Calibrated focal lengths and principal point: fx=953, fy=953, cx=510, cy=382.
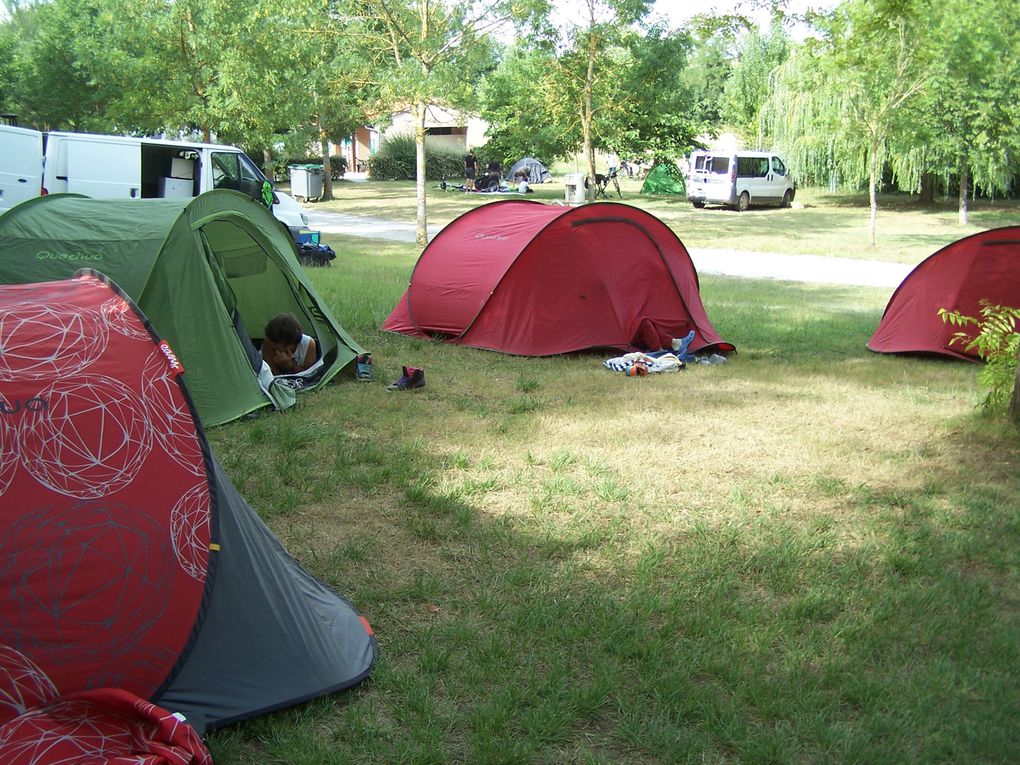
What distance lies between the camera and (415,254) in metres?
17.4

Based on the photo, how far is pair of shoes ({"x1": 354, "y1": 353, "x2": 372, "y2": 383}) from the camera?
785 cm

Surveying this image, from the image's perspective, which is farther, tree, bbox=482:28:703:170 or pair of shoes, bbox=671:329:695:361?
tree, bbox=482:28:703:170

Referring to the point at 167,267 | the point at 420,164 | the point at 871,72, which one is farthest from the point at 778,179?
the point at 167,267

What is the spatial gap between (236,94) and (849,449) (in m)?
16.6

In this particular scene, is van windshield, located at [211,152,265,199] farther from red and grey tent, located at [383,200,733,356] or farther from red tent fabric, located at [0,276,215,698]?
red tent fabric, located at [0,276,215,698]

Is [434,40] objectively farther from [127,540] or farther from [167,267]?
[127,540]

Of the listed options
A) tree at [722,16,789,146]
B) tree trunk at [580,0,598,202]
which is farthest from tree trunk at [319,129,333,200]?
tree at [722,16,789,146]

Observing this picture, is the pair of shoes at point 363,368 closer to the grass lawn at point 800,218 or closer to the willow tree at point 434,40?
the willow tree at point 434,40

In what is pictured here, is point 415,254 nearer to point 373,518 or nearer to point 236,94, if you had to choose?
point 236,94

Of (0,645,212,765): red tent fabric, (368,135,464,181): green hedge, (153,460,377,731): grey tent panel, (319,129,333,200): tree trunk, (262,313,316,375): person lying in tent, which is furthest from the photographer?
(368,135,464,181): green hedge

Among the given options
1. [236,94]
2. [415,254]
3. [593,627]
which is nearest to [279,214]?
[415,254]

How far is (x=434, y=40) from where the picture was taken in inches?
645

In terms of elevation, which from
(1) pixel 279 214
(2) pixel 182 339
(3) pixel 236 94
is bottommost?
(2) pixel 182 339

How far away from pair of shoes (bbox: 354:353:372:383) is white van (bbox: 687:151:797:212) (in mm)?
25170
